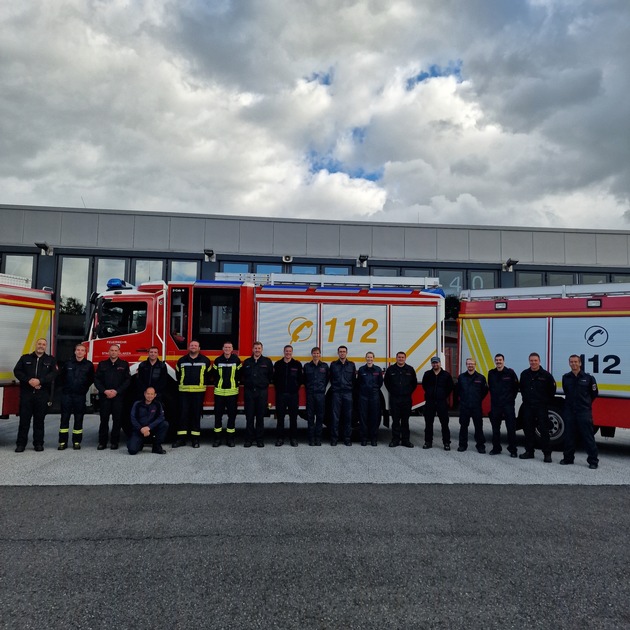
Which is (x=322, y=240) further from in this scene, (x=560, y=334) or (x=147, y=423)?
(x=147, y=423)

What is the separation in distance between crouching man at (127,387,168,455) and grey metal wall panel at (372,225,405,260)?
9902 mm

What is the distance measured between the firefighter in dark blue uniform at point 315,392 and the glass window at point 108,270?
891 centimetres

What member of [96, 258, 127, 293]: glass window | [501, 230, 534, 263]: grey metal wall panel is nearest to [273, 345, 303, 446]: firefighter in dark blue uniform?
[96, 258, 127, 293]: glass window

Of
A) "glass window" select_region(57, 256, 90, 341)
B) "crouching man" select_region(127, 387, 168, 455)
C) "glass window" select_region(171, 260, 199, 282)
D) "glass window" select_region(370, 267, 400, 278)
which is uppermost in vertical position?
"glass window" select_region(370, 267, 400, 278)

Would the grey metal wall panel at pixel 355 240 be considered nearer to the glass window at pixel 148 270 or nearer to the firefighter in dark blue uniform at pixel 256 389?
the glass window at pixel 148 270

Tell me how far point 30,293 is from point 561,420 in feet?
31.5

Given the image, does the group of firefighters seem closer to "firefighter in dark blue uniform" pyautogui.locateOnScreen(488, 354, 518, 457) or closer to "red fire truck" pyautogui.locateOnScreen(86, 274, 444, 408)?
"firefighter in dark blue uniform" pyautogui.locateOnScreen(488, 354, 518, 457)

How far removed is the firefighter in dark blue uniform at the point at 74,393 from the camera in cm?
812

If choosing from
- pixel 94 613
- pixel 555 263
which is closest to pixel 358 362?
pixel 94 613

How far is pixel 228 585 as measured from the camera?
336 cm

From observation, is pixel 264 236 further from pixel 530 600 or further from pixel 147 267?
pixel 530 600

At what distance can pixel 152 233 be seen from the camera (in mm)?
15562

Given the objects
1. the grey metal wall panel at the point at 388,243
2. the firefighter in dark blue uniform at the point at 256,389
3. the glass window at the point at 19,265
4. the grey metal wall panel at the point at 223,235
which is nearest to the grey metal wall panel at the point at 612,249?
the grey metal wall panel at the point at 388,243

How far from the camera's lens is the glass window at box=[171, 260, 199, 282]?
51.1 feet
